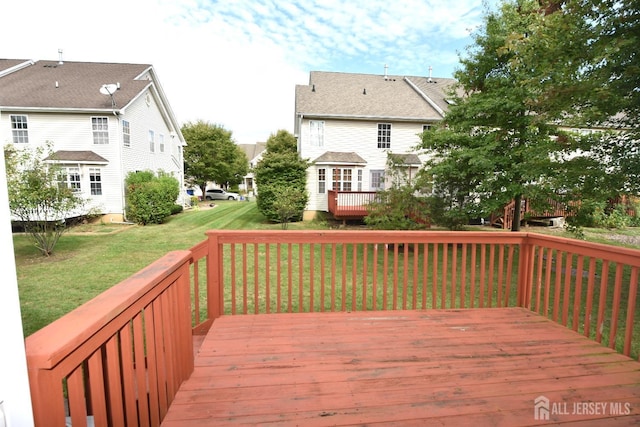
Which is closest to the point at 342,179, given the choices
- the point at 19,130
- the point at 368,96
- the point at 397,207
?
the point at 368,96

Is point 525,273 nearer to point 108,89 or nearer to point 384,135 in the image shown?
point 384,135

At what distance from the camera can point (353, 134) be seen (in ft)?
51.6

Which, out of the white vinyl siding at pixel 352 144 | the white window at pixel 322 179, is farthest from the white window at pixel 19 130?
the white window at pixel 322 179

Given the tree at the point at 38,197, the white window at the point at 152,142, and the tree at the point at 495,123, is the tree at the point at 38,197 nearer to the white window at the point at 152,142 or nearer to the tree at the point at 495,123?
the white window at the point at 152,142

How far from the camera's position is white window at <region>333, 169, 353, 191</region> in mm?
15336

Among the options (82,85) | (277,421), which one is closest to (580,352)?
(277,421)

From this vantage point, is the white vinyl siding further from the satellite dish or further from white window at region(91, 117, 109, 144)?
white window at region(91, 117, 109, 144)

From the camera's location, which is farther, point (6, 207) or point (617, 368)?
point (617, 368)

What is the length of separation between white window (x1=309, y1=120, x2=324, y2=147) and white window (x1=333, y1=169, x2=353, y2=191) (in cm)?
160

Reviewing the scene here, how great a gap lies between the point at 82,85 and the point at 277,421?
60.9 feet

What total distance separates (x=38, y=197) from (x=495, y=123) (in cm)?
1113

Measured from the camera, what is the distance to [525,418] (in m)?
1.86

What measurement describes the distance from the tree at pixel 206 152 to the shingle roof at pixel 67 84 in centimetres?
1060

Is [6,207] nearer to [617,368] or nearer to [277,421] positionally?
[277,421]
